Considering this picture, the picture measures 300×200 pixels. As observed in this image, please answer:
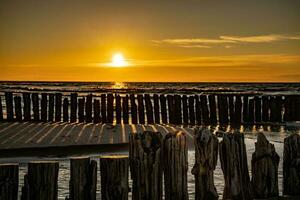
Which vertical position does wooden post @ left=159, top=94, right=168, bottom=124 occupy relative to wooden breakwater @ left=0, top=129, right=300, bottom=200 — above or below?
above

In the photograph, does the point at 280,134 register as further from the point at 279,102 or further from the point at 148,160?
the point at 148,160

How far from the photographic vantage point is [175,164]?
397 centimetres

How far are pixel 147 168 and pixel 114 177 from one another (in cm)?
32

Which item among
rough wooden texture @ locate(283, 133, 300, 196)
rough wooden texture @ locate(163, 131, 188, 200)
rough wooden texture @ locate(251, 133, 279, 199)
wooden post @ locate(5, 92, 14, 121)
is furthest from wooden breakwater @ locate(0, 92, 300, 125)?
rough wooden texture @ locate(163, 131, 188, 200)

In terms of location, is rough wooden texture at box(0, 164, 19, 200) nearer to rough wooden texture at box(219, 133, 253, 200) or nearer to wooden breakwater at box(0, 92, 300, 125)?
rough wooden texture at box(219, 133, 253, 200)

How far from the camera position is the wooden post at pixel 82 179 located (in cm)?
380

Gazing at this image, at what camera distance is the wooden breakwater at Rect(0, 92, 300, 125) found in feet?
49.7

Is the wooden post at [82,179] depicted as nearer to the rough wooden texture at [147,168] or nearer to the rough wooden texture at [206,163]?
the rough wooden texture at [147,168]

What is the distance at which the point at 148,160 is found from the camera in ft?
13.1

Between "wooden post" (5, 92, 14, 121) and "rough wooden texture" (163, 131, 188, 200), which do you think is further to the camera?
"wooden post" (5, 92, 14, 121)

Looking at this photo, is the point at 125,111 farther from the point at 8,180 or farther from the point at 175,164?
the point at 8,180

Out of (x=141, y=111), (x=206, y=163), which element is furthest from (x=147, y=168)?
(x=141, y=111)

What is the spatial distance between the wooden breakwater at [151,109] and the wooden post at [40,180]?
11.3 metres

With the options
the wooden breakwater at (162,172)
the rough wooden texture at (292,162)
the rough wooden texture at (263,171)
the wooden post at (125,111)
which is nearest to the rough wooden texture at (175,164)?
the wooden breakwater at (162,172)
